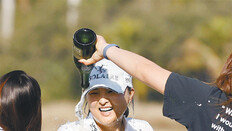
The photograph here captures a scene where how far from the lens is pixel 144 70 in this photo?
224 cm

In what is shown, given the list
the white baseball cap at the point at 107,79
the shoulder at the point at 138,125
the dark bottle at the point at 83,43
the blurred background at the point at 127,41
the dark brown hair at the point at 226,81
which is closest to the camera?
the dark brown hair at the point at 226,81

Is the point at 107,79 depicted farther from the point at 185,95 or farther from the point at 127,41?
the point at 127,41

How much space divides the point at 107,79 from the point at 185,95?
4.67 feet

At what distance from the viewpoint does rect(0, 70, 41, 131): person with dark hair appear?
2.69 meters

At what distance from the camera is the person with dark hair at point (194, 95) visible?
221cm

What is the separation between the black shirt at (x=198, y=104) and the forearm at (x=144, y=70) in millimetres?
46

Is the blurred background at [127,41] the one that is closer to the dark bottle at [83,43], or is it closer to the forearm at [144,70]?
the dark bottle at [83,43]

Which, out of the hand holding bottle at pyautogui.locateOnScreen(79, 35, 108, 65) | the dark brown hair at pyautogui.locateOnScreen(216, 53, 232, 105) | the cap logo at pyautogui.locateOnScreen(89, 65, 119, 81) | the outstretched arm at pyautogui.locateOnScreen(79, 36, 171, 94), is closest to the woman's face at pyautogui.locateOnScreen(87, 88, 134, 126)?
the cap logo at pyautogui.locateOnScreen(89, 65, 119, 81)

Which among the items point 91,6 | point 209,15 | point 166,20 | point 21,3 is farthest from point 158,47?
point 21,3

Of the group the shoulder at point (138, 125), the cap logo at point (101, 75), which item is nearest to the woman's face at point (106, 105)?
the cap logo at point (101, 75)

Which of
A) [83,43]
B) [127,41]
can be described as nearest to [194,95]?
[83,43]

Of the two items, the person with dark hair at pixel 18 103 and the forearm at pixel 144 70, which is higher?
the forearm at pixel 144 70

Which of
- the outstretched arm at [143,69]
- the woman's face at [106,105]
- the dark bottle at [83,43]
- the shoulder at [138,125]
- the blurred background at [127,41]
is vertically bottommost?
the blurred background at [127,41]

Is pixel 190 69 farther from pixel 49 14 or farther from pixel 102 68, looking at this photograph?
pixel 102 68
